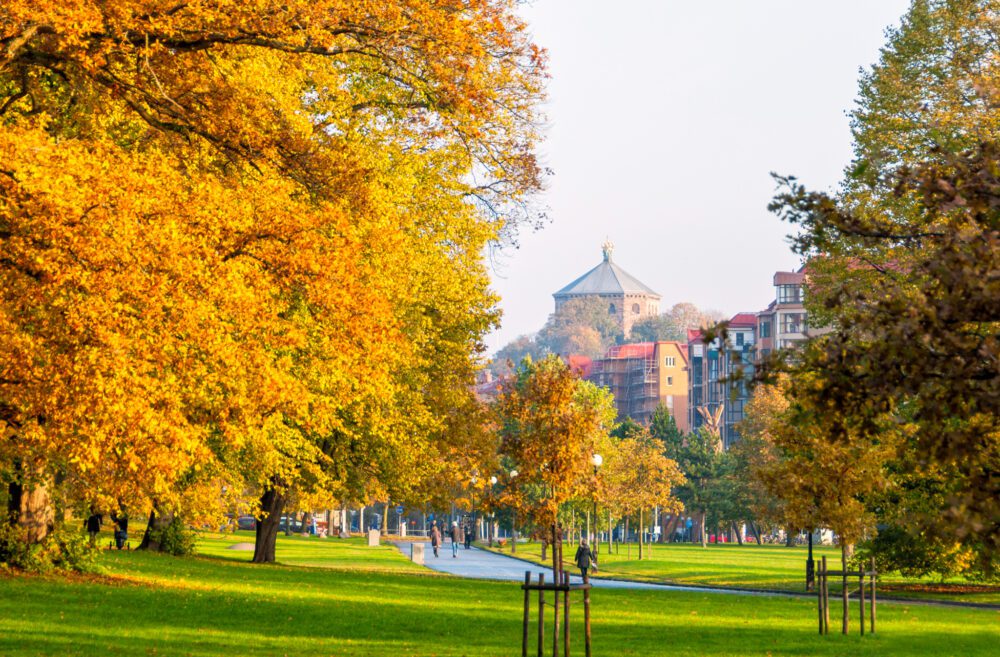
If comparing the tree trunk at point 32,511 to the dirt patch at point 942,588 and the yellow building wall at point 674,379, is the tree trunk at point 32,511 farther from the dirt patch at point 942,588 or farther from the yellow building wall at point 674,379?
the yellow building wall at point 674,379

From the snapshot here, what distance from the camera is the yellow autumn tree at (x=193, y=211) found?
16.5 metres

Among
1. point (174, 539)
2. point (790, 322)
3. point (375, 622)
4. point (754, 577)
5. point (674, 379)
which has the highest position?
point (790, 322)

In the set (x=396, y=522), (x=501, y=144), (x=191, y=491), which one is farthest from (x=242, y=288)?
(x=396, y=522)

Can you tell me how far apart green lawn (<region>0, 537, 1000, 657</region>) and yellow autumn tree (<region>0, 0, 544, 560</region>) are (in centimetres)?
206

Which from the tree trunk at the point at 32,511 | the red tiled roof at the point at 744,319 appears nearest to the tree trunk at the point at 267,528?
the tree trunk at the point at 32,511

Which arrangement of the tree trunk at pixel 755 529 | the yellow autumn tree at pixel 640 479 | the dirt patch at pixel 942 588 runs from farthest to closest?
1. the tree trunk at pixel 755 529
2. the yellow autumn tree at pixel 640 479
3. the dirt patch at pixel 942 588

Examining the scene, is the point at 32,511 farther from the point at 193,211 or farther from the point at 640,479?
the point at 640,479

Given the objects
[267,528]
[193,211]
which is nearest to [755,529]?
[267,528]

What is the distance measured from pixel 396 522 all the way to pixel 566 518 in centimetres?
8893

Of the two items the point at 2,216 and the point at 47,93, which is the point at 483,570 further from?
the point at 2,216

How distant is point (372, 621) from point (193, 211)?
8.33m

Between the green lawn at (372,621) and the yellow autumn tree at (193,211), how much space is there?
6.77 ft

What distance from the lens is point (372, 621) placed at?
76.1 feet

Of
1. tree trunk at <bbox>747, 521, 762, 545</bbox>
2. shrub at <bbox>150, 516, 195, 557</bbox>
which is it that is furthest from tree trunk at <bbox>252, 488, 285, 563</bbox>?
tree trunk at <bbox>747, 521, 762, 545</bbox>
